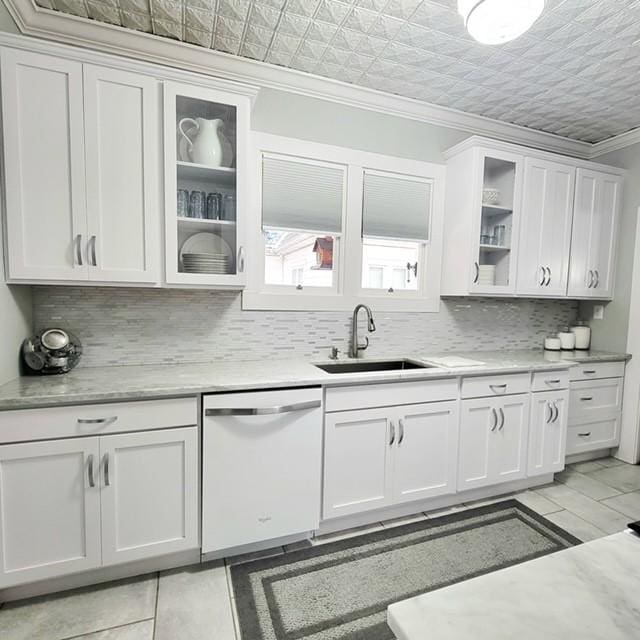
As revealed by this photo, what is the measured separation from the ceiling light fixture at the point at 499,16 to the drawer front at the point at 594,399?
2.64m

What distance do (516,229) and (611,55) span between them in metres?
1.11

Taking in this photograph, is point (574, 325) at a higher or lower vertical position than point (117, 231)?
lower

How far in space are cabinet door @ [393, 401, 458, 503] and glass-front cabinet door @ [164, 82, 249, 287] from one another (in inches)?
52.1

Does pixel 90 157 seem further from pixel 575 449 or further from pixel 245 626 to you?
pixel 575 449

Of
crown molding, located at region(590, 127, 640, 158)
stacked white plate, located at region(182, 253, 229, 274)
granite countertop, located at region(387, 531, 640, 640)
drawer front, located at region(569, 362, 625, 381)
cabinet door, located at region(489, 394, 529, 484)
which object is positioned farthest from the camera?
crown molding, located at region(590, 127, 640, 158)

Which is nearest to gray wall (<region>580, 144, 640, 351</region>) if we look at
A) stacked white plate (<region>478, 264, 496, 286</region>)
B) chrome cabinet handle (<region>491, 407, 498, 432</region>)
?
stacked white plate (<region>478, 264, 496, 286</region>)

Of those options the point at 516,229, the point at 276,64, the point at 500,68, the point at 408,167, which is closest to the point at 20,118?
the point at 276,64

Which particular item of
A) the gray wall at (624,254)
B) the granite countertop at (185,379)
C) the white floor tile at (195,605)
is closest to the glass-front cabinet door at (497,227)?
the granite countertop at (185,379)

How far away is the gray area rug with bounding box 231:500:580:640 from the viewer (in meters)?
1.55

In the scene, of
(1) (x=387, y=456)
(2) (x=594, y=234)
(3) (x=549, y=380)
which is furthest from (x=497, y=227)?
(1) (x=387, y=456)

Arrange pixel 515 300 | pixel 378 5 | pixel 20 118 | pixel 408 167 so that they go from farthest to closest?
pixel 515 300 < pixel 408 167 < pixel 378 5 < pixel 20 118

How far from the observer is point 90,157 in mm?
1787

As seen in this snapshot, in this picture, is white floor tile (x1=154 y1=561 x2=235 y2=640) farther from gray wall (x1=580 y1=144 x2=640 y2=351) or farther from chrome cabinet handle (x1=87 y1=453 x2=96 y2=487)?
gray wall (x1=580 y1=144 x2=640 y2=351)

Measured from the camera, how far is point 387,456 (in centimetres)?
217
